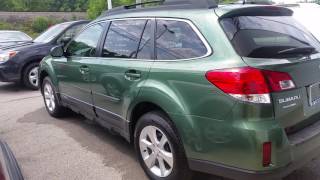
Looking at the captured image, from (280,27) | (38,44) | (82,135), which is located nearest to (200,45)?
(280,27)

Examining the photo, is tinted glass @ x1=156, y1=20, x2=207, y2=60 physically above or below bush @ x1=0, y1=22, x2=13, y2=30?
above

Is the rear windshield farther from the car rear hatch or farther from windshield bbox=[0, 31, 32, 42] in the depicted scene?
windshield bbox=[0, 31, 32, 42]

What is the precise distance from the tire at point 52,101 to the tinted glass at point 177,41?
9.82 ft

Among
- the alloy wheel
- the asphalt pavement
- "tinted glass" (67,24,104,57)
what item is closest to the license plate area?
the asphalt pavement

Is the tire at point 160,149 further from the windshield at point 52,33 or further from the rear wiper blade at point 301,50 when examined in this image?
the windshield at point 52,33

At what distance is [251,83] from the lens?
9.43 feet

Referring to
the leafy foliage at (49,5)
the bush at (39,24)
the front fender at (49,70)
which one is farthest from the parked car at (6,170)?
the leafy foliage at (49,5)

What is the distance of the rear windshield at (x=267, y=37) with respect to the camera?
3.04 metres

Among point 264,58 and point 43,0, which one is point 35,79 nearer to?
point 264,58

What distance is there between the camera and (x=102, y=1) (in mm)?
65688

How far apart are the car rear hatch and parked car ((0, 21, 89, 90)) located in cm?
657

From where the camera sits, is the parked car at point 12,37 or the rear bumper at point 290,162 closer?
the rear bumper at point 290,162

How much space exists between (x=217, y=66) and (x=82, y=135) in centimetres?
304

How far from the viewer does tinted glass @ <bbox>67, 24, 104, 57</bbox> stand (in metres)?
4.83
